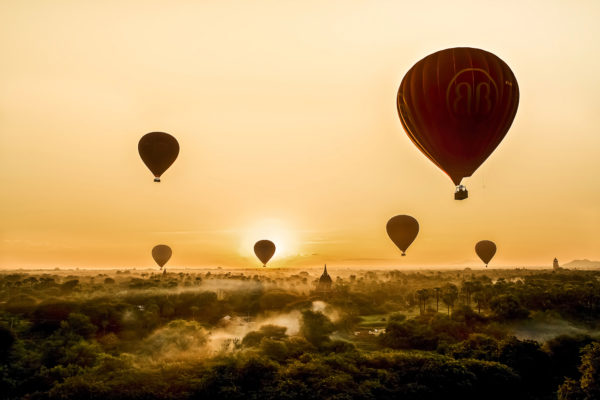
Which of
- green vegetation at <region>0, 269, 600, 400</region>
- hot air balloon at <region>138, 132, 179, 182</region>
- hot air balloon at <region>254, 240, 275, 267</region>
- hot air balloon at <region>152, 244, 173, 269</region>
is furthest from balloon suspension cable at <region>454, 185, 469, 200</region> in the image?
hot air balloon at <region>152, 244, 173, 269</region>

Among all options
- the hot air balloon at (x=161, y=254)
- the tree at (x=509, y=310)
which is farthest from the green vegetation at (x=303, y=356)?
the hot air balloon at (x=161, y=254)

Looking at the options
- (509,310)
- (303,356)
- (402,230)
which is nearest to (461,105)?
(303,356)

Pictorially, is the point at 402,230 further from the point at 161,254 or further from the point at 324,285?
the point at 161,254

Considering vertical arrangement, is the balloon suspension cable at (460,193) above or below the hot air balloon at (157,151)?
below

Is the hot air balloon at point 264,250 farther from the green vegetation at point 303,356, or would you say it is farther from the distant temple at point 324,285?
the green vegetation at point 303,356

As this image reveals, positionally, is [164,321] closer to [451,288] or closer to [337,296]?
[337,296]

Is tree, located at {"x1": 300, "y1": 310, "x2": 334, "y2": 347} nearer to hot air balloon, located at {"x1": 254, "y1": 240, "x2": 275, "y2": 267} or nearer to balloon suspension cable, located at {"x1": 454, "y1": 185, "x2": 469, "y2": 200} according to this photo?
balloon suspension cable, located at {"x1": 454, "y1": 185, "x2": 469, "y2": 200}

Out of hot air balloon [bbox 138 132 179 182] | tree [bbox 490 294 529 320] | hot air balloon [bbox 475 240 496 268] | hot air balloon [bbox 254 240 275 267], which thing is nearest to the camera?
hot air balloon [bbox 138 132 179 182]
